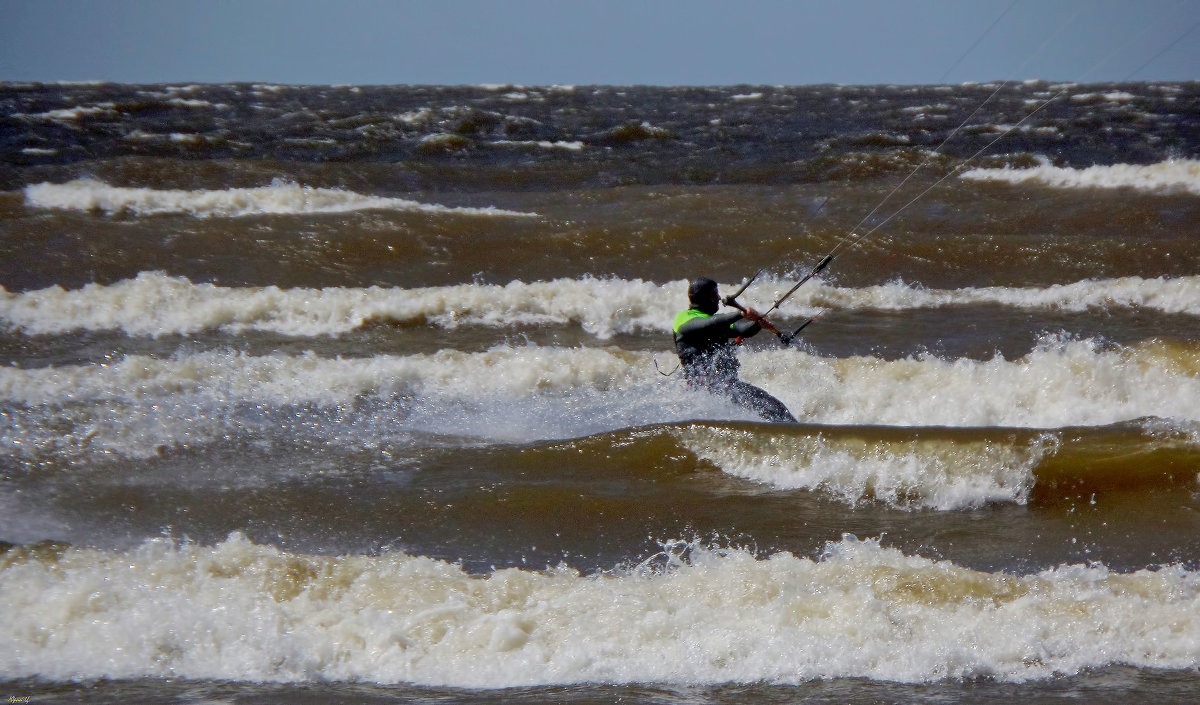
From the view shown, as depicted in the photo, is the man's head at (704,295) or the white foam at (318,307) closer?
the man's head at (704,295)

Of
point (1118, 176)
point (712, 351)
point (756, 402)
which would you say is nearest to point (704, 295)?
point (712, 351)

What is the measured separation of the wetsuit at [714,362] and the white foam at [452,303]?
439 centimetres

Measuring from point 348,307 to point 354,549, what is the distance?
7.28 m

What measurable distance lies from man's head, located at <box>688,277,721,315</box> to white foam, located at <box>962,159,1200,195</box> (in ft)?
43.3

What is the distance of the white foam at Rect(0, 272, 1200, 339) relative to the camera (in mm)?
13234

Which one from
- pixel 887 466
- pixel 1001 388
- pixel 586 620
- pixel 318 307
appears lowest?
pixel 586 620

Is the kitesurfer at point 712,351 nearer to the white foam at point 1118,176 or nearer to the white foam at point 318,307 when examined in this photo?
the white foam at point 318,307

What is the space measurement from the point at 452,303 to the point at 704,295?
575 centimetres

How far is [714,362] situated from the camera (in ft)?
29.0

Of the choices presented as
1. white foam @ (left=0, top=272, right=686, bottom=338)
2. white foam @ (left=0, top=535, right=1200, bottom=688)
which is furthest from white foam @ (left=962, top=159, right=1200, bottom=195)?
white foam @ (left=0, top=535, right=1200, bottom=688)

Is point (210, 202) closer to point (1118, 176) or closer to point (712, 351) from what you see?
point (712, 351)

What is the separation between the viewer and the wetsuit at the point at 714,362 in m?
8.66

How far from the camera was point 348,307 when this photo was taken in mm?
13656

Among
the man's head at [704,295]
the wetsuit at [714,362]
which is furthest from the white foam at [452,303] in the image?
the man's head at [704,295]
